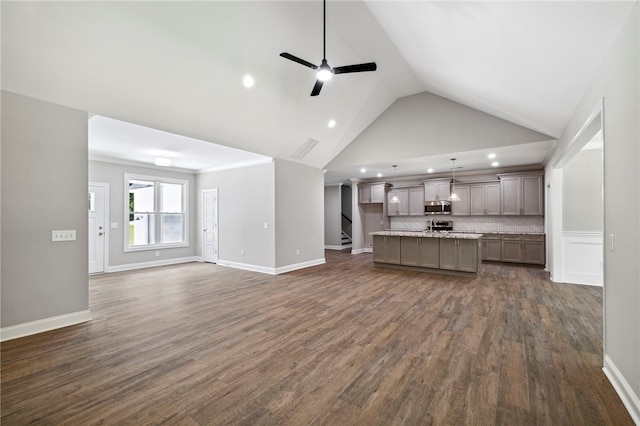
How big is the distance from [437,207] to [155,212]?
8.61 meters

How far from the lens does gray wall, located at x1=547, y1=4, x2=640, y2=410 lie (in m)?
1.84

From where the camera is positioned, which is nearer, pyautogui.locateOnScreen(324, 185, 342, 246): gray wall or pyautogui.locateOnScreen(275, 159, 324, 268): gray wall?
pyautogui.locateOnScreen(275, 159, 324, 268): gray wall

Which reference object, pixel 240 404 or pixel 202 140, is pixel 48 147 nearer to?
pixel 202 140

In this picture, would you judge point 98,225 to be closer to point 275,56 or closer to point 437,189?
point 275,56

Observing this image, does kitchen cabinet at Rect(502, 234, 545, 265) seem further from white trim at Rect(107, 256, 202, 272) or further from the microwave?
white trim at Rect(107, 256, 202, 272)

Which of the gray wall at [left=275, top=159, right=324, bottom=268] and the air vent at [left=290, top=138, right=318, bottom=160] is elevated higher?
the air vent at [left=290, top=138, right=318, bottom=160]

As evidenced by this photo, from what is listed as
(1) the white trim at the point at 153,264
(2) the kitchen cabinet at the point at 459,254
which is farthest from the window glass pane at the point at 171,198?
(2) the kitchen cabinet at the point at 459,254

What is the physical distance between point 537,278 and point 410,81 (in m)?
4.97

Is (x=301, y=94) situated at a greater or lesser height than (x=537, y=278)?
greater

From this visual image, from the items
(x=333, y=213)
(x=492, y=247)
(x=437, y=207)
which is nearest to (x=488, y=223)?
(x=492, y=247)

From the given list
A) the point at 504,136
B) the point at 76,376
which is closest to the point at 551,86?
the point at 504,136

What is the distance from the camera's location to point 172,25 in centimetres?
310

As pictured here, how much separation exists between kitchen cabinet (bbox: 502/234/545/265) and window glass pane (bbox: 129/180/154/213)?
995 cm

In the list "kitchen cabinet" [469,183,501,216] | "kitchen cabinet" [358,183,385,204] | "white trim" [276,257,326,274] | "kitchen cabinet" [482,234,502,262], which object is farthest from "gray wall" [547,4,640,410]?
"kitchen cabinet" [358,183,385,204]
